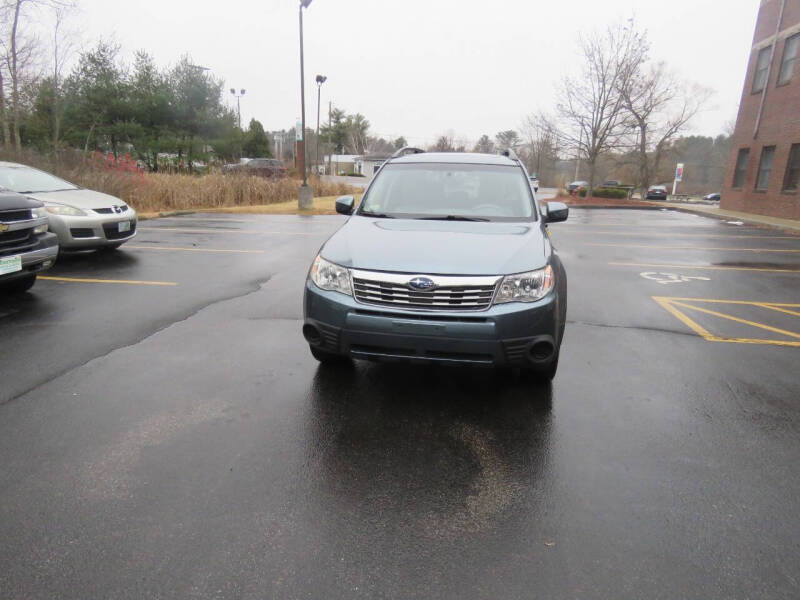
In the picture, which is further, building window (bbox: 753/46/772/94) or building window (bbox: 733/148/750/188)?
building window (bbox: 733/148/750/188)

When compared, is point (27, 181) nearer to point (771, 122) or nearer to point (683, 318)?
point (683, 318)

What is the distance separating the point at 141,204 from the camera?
17266mm

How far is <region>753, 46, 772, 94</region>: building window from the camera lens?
21625mm

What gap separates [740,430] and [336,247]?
9.99 feet

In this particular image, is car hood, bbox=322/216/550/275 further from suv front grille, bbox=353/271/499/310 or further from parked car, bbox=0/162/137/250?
parked car, bbox=0/162/137/250

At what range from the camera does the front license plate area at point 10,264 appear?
5.38m

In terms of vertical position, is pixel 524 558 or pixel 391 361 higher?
pixel 391 361

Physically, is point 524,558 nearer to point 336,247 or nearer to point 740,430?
point 740,430

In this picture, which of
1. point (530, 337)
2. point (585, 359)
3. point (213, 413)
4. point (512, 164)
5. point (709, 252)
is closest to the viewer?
point (530, 337)

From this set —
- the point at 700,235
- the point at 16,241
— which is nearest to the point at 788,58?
the point at 700,235

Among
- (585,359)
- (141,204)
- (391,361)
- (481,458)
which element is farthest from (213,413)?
(141,204)

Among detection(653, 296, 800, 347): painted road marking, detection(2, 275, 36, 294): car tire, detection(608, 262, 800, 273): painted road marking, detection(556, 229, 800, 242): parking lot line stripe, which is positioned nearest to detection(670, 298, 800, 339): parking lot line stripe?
detection(653, 296, 800, 347): painted road marking

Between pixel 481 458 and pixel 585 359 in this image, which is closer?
pixel 481 458

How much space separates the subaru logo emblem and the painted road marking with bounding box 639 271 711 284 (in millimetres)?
6207
